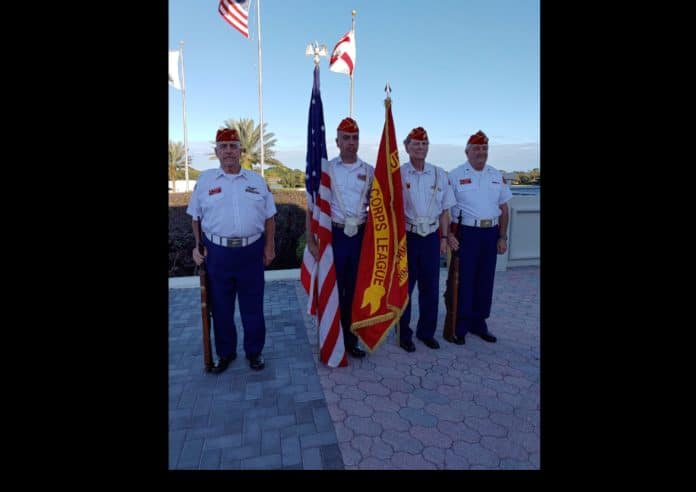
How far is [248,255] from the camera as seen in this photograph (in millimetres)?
3057

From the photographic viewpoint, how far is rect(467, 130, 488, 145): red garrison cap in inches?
142

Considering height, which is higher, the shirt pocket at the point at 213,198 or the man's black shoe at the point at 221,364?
the shirt pocket at the point at 213,198

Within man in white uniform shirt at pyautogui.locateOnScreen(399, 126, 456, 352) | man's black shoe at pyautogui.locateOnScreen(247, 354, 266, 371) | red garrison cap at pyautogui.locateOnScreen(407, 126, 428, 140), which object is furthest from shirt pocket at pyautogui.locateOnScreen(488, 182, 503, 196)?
man's black shoe at pyautogui.locateOnScreen(247, 354, 266, 371)

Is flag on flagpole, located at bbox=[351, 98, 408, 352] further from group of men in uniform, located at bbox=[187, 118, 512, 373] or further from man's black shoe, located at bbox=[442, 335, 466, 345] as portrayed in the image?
man's black shoe, located at bbox=[442, 335, 466, 345]

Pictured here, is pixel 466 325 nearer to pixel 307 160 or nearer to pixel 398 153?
pixel 398 153

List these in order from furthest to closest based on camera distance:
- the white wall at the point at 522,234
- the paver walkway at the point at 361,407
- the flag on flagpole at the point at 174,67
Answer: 1. the flag on flagpole at the point at 174,67
2. the white wall at the point at 522,234
3. the paver walkway at the point at 361,407

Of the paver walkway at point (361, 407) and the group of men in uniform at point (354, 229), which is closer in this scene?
the paver walkway at point (361, 407)

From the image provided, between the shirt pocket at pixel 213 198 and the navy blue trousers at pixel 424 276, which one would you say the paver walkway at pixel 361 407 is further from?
the shirt pocket at pixel 213 198

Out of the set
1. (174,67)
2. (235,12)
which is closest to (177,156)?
(174,67)

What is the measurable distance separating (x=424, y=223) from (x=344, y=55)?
9025 millimetres

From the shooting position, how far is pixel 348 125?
313 cm

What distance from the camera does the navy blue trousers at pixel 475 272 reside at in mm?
3643

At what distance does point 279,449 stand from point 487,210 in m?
2.69

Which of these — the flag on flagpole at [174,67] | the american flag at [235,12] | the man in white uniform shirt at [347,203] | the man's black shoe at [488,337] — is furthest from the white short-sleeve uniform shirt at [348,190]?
the flag on flagpole at [174,67]
